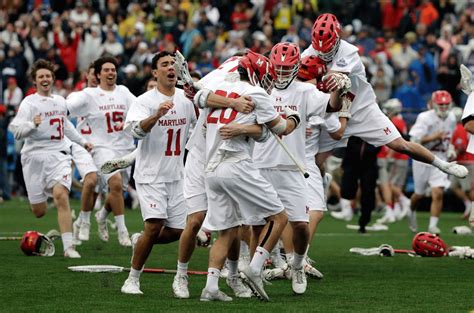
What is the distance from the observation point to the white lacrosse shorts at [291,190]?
1180 centimetres

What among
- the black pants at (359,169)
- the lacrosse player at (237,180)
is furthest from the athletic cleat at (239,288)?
the black pants at (359,169)

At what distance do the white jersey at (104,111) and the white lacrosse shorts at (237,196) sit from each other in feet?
20.1

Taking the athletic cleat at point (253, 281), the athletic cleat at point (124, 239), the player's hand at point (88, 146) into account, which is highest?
the player's hand at point (88, 146)

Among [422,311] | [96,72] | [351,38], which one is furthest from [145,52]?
[422,311]

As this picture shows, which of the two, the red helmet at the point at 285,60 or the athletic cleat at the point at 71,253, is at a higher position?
the red helmet at the point at 285,60

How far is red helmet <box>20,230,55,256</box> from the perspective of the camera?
1496cm

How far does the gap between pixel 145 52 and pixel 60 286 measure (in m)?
17.9

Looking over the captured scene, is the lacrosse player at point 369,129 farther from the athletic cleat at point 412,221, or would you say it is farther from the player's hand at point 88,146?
the athletic cleat at point 412,221

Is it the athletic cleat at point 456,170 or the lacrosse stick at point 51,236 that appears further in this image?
the lacrosse stick at point 51,236

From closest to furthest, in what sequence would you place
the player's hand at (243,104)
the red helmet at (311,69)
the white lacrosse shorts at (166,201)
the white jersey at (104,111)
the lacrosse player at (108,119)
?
the player's hand at (243,104) → the white lacrosse shorts at (166,201) → the red helmet at (311,69) → the lacrosse player at (108,119) → the white jersey at (104,111)

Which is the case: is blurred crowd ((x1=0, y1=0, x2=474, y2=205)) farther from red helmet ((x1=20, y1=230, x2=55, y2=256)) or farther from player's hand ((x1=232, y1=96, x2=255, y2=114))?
player's hand ((x1=232, y1=96, x2=255, y2=114))

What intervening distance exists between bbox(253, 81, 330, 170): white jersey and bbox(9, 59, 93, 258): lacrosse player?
400 cm

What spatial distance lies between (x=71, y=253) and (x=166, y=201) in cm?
Result: 313

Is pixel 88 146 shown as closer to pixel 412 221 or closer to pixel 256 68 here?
pixel 256 68
